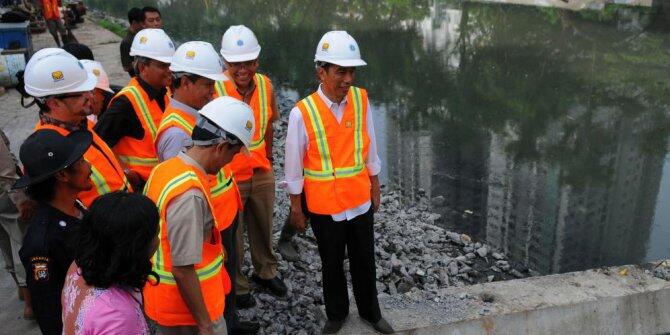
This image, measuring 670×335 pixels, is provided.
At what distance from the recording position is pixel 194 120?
3.26 meters

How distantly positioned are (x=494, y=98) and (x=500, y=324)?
8.69 metres

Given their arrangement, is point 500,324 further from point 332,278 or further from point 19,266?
point 19,266

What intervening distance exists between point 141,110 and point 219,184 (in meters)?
0.93

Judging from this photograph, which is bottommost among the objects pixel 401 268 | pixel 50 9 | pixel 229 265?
pixel 401 268

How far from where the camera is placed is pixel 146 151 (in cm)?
376

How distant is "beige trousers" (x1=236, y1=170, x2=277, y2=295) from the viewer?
167 inches

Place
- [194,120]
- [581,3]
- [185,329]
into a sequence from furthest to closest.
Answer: [581,3]
[194,120]
[185,329]

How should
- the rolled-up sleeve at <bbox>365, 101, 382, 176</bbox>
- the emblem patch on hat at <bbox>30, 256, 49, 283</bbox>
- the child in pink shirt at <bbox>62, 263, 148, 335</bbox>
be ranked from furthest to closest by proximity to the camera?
the rolled-up sleeve at <bbox>365, 101, 382, 176</bbox>
the emblem patch on hat at <bbox>30, 256, 49, 283</bbox>
the child in pink shirt at <bbox>62, 263, 148, 335</bbox>

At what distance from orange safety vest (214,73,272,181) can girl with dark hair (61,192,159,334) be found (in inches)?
83.3

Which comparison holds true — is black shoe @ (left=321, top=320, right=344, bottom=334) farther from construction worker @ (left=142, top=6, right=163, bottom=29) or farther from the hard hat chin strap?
construction worker @ (left=142, top=6, right=163, bottom=29)

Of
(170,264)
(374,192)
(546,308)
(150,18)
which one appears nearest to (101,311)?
(170,264)

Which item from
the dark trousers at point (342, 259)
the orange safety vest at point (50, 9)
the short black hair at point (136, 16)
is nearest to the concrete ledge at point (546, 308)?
the dark trousers at point (342, 259)

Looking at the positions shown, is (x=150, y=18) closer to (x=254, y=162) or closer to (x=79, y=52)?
(x=79, y=52)

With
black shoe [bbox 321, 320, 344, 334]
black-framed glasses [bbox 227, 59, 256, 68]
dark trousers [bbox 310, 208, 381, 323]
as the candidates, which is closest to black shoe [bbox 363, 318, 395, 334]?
dark trousers [bbox 310, 208, 381, 323]
